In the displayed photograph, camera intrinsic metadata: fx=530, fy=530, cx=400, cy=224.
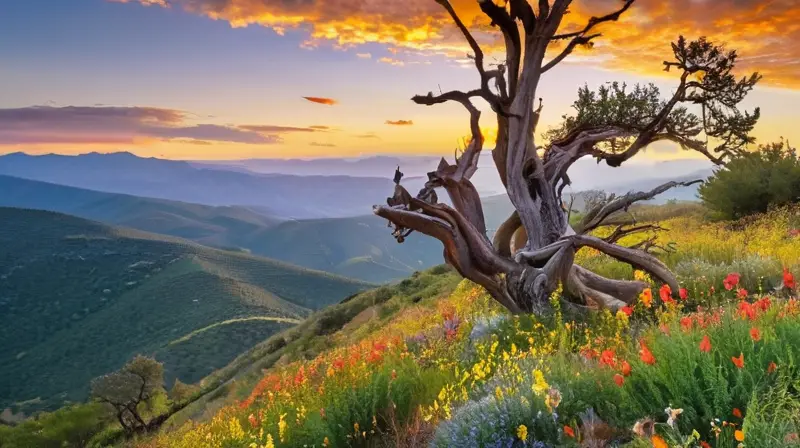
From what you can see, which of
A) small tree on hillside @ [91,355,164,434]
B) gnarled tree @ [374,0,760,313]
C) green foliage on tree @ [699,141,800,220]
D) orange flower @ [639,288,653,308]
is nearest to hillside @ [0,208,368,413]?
small tree on hillside @ [91,355,164,434]

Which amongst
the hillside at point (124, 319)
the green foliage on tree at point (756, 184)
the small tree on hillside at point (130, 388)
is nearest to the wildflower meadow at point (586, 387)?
the green foliage on tree at point (756, 184)

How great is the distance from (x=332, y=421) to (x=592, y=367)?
98.8 inches

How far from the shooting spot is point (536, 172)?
983cm

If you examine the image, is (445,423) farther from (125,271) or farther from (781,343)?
(125,271)

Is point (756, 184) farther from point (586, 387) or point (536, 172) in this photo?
point (586, 387)

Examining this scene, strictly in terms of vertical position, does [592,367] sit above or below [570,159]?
below

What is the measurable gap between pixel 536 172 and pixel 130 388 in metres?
64.6

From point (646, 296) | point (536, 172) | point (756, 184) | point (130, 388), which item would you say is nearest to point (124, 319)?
point (130, 388)

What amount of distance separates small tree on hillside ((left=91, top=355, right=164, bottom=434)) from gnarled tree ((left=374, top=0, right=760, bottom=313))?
6180 centimetres

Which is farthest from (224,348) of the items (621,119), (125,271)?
(621,119)

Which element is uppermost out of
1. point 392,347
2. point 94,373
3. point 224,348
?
point 392,347

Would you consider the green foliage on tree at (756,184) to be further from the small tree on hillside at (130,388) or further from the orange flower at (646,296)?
the small tree on hillside at (130,388)

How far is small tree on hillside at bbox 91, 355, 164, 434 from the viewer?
60.3m

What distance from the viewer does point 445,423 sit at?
4.12 metres
